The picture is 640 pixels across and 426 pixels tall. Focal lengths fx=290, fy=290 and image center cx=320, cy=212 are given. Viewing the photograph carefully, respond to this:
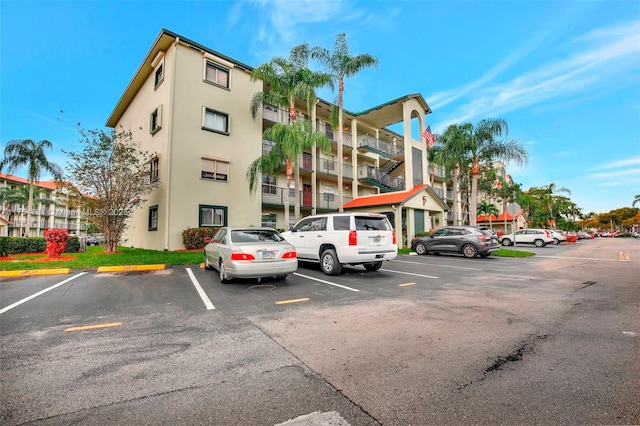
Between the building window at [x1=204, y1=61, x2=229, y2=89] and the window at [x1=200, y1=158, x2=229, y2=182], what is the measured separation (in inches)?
189

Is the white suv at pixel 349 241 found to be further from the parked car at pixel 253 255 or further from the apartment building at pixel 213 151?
the apartment building at pixel 213 151

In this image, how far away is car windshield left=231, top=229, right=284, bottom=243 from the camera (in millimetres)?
7875

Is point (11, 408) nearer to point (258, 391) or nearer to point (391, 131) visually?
point (258, 391)

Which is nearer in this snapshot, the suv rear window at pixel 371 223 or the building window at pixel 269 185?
the suv rear window at pixel 371 223

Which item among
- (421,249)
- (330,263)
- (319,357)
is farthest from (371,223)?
(421,249)

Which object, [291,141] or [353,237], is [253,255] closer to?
[353,237]

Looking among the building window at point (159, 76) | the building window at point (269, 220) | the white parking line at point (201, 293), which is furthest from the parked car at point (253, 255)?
the building window at point (159, 76)

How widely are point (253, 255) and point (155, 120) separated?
15.2 metres

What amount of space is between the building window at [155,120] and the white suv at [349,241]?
41.4ft

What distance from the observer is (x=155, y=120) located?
17.9 meters

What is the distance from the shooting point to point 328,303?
595cm

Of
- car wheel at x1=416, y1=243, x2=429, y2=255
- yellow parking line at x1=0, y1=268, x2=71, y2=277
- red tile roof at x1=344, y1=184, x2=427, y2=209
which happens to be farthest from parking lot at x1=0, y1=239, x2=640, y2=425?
red tile roof at x1=344, y1=184, x2=427, y2=209

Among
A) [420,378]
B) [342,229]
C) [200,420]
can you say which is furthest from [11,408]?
[342,229]

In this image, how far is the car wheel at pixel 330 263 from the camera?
909 cm
